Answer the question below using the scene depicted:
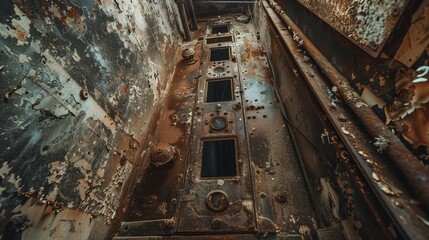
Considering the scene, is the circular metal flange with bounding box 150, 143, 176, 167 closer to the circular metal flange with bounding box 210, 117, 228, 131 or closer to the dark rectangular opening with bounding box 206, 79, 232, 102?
the circular metal flange with bounding box 210, 117, 228, 131

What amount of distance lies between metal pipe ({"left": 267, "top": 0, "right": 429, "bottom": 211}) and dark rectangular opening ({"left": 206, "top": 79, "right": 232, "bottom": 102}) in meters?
1.98

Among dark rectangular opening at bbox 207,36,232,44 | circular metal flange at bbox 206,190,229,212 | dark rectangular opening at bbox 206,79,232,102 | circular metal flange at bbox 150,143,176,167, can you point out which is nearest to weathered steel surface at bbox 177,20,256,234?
circular metal flange at bbox 206,190,229,212

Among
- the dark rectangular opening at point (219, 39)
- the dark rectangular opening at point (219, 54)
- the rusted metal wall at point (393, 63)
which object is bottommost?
the dark rectangular opening at point (219, 54)

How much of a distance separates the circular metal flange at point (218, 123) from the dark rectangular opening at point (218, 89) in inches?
26.9

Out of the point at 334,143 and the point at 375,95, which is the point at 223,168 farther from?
the point at 375,95

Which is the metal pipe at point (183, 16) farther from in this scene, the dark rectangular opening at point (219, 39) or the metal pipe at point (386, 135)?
the metal pipe at point (386, 135)

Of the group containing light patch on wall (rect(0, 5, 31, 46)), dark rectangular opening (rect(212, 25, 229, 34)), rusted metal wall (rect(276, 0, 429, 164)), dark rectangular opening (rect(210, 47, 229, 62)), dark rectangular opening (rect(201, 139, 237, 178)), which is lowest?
dark rectangular opening (rect(201, 139, 237, 178))

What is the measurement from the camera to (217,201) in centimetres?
207

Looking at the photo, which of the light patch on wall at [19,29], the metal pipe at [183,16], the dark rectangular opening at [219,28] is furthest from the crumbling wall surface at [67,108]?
the dark rectangular opening at [219,28]

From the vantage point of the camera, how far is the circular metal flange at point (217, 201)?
2.01 meters

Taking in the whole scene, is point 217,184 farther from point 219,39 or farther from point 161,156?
point 219,39

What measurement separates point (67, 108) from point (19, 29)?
0.59 meters

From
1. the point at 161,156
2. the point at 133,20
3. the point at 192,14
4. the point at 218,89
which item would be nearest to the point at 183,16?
the point at 192,14

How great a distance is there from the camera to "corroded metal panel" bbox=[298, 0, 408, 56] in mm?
1126
